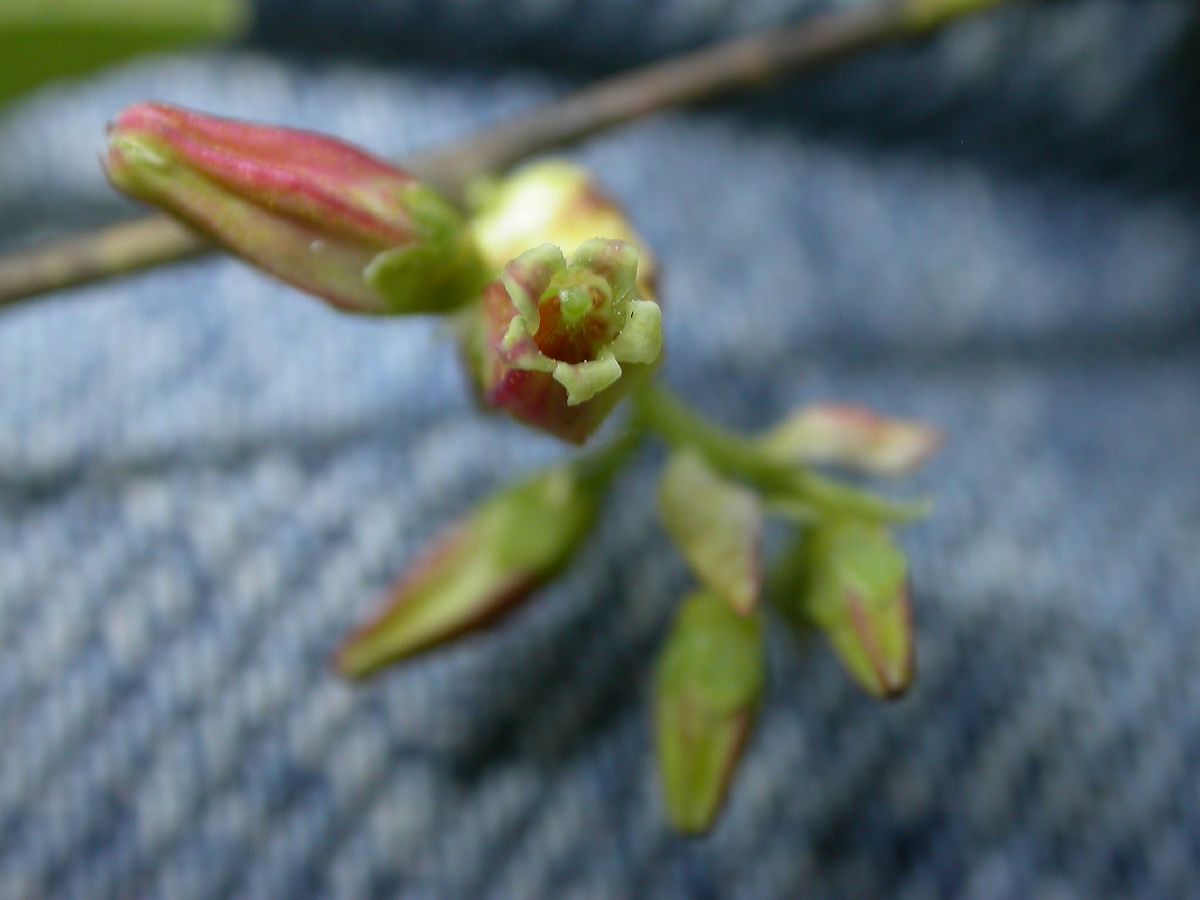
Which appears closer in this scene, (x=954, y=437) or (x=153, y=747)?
A: (x=153, y=747)

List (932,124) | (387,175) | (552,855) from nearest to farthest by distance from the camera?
1. (387,175)
2. (552,855)
3. (932,124)

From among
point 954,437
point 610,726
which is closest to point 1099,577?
point 954,437

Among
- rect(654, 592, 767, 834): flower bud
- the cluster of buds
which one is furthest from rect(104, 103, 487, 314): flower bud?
rect(654, 592, 767, 834): flower bud

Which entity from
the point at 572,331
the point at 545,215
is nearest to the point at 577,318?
the point at 572,331

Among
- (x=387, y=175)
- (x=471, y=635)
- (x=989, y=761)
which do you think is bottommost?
(x=989, y=761)

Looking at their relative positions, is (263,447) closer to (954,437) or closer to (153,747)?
(153,747)

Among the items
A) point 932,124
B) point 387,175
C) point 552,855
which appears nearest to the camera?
point 387,175

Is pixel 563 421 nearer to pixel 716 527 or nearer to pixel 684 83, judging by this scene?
pixel 716 527
